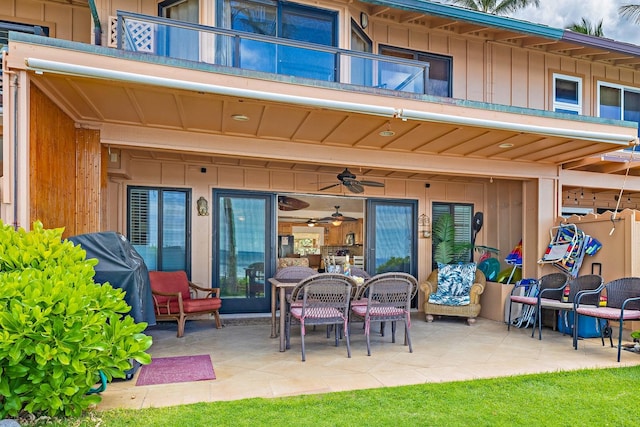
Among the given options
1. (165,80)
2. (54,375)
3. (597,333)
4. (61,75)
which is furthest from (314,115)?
(597,333)

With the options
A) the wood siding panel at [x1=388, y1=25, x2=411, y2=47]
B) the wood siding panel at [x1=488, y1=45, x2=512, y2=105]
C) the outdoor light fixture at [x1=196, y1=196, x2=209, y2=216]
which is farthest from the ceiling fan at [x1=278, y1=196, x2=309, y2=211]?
the wood siding panel at [x1=488, y1=45, x2=512, y2=105]

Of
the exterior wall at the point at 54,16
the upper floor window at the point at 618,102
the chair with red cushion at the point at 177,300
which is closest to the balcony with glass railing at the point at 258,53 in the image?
the exterior wall at the point at 54,16

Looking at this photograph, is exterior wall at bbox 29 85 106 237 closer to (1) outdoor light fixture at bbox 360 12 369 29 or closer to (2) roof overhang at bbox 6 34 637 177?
(2) roof overhang at bbox 6 34 637 177

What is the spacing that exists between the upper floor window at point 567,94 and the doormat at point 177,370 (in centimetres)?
792

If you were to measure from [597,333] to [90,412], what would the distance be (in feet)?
20.4

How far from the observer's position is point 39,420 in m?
2.91

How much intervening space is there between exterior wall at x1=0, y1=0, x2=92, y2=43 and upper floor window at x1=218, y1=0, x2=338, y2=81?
6.79ft

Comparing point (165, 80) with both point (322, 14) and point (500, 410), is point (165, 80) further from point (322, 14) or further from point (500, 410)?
point (500, 410)

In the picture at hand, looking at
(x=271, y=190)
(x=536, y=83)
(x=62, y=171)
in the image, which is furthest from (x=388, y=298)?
(x=536, y=83)

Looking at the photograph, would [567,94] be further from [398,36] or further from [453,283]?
[453,283]

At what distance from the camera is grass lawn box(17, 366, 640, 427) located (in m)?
3.04

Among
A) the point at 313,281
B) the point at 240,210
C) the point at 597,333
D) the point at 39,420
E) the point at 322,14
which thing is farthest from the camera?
the point at 240,210

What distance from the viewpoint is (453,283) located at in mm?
7297

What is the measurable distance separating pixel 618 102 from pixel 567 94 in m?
1.29
